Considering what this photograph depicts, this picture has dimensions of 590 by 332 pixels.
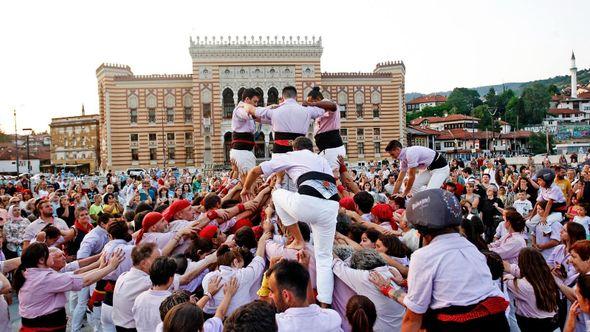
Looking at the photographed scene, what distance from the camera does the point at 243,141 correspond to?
10.2 meters

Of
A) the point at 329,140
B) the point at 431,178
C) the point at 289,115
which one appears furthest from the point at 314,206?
the point at 431,178

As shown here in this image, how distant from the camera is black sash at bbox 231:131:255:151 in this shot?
401 inches

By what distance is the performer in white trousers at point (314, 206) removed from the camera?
5.48 m

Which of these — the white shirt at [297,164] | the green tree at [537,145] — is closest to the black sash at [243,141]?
the white shirt at [297,164]

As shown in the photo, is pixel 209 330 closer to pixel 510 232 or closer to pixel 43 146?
pixel 510 232

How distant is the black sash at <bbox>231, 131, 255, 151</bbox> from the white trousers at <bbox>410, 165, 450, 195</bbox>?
3.52 m

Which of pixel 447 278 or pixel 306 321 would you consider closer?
pixel 447 278

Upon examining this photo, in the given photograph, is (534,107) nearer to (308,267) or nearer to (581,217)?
(581,217)

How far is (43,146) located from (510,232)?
99.3m

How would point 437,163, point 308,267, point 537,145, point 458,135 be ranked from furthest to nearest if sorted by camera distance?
1. point 537,145
2. point 458,135
3. point 437,163
4. point 308,267

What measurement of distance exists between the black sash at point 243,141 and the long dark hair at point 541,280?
6217mm

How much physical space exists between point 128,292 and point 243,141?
5155mm

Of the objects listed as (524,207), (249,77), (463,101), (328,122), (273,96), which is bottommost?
(524,207)

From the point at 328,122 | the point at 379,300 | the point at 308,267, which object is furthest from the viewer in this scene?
the point at 328,122
